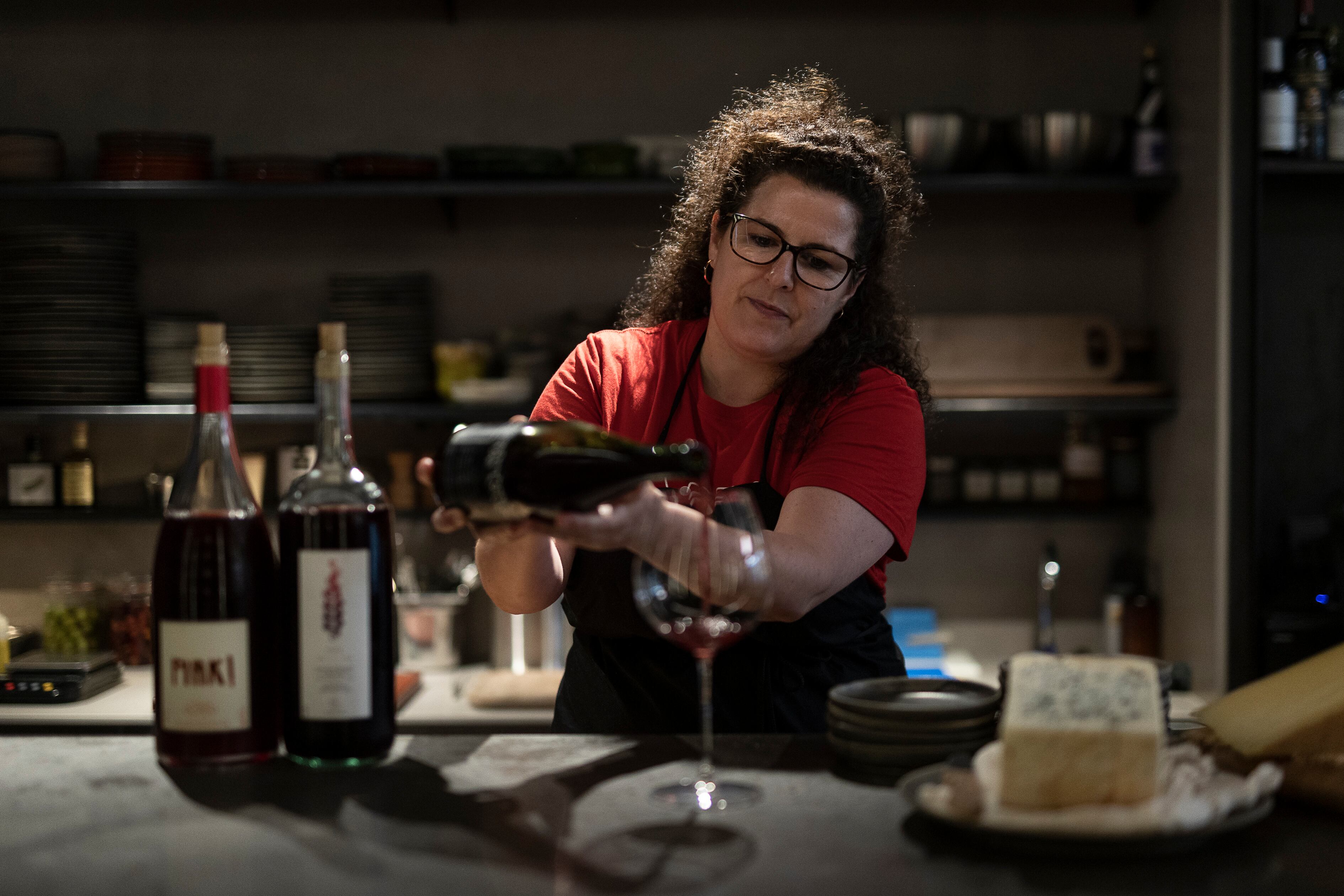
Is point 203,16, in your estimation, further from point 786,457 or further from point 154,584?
point 154,584

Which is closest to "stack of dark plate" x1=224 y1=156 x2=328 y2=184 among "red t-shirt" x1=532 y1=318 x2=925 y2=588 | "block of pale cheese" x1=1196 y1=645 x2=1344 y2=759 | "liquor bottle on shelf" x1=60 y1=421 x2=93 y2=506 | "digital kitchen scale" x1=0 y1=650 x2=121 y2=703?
"liquor bottle on shelf" x1=60 y1=421 x2=93 y2=506

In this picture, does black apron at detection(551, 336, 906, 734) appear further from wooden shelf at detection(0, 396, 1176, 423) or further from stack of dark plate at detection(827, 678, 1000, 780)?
wooden shelf at detection(0, 396, 1176, 423)

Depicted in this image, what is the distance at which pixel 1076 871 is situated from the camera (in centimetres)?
80

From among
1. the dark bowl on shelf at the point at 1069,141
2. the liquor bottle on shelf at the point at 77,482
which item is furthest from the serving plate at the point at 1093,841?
the liquor bottle on shelf at the point at 77,482

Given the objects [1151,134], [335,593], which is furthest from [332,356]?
[1151,134]

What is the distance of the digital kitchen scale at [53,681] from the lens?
256 cm

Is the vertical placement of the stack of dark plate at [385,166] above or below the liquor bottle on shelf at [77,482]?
above

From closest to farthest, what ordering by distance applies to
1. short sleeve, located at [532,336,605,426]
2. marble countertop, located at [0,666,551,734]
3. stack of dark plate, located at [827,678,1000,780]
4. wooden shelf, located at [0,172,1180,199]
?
stack of dark plate, located at [827,678,1000,780], short sleeve, located at [532,336,605,426], marble countertop, located at [0,666,551,734], wooden shelf, located at [0,172,1180,199]

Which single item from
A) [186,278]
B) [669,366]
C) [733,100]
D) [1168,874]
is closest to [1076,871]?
[1168,874]

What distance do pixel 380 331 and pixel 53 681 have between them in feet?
3.38

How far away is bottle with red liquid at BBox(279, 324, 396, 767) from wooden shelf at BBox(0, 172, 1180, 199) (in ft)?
6.10

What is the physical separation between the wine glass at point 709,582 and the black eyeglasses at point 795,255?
63 centimetres

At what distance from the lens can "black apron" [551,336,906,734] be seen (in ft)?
4.77

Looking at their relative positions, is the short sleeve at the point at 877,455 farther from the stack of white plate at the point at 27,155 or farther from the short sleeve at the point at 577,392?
the stack of white plate at the point at 27,155
